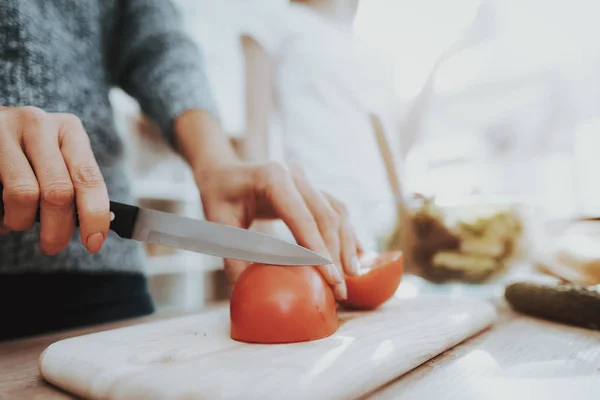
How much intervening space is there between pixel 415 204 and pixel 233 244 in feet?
2.07

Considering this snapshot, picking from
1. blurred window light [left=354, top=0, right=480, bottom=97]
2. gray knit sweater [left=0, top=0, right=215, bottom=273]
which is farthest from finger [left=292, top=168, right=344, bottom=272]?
blurred window light [left=354, top=0, right=480, bottom=97]

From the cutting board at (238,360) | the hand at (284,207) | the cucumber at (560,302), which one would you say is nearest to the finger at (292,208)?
the hand at (284,207)


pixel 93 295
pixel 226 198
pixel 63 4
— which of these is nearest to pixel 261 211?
pixel 226 198

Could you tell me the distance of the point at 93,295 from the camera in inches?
33.8

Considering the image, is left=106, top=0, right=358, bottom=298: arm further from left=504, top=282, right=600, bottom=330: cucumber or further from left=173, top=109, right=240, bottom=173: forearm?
left=504, top=282, right=600, bottom=330: cucumber

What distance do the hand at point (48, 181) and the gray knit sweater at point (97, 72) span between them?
0.66 feet

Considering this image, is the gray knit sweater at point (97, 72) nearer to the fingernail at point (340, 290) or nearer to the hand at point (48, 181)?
the hand at point (48, 181)

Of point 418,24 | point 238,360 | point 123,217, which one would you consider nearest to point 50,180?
point 123,217

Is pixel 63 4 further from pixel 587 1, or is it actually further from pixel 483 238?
pixel 587 1

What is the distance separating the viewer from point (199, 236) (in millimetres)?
647

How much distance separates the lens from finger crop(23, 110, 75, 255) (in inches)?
21.0

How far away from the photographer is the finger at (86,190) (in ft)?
1.77

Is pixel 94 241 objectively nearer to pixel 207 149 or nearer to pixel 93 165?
pixel 93 165

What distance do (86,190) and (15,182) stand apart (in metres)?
0.08
